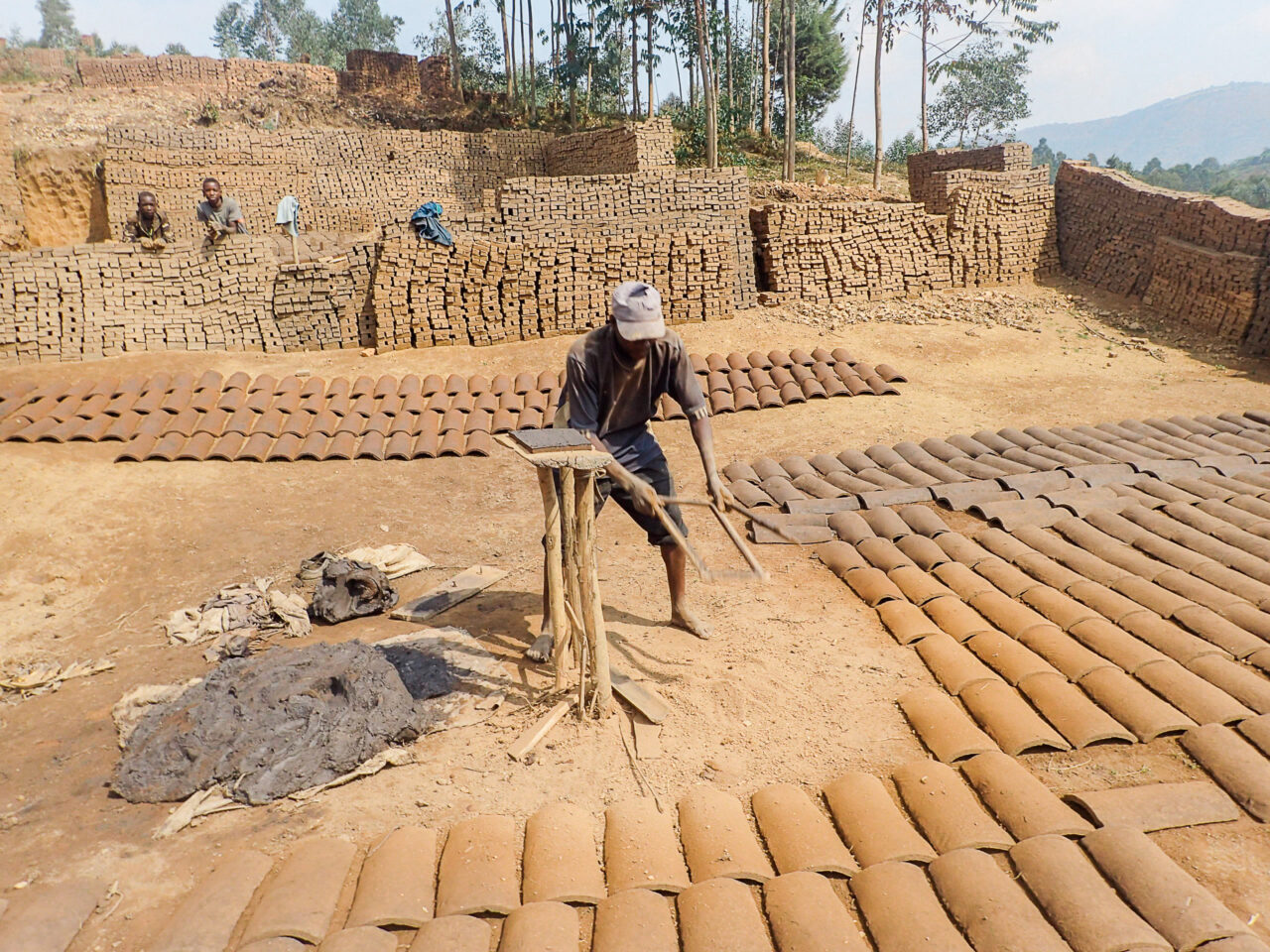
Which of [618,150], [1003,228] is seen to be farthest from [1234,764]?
[618,150]

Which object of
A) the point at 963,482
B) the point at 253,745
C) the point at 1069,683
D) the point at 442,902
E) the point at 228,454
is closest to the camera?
the point at 442,902

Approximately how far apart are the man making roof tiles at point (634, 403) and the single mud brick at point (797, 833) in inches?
46.3

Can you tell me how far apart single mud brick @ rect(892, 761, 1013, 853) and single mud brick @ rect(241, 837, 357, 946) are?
1.80 m

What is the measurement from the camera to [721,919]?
2.23 metres

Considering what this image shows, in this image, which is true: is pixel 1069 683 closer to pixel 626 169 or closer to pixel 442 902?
pixel 442 902

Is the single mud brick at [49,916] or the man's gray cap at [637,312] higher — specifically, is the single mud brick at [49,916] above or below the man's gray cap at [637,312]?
below

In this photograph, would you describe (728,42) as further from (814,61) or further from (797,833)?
(797,833)

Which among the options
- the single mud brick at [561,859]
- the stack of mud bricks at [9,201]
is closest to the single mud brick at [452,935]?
the single mud brick at [561,859]

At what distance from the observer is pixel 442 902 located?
2322 millimetres

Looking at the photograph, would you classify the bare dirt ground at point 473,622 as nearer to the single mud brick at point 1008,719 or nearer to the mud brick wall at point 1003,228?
the single mud brick at point 1008,719

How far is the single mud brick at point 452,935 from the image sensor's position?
2154mm

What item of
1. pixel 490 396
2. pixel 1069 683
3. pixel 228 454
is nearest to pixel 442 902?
pixel 1069 683

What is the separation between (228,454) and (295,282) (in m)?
3.45

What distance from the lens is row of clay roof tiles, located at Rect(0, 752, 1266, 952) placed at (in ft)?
7.09
